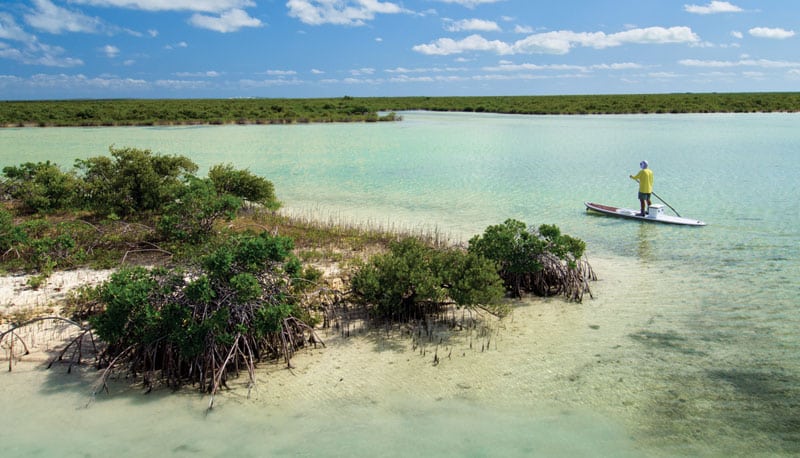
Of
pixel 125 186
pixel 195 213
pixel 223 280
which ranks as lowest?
pixel 223 280

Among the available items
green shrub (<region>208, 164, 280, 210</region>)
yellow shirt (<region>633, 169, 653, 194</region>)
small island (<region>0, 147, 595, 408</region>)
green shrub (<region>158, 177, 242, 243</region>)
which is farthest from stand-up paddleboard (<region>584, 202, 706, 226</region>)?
green shrub (<region>158, 177, 242, 243</region>)

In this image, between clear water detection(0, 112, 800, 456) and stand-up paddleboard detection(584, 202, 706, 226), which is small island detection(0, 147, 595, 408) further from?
stand-up paddleboard detection(584, 202, 706, 226)

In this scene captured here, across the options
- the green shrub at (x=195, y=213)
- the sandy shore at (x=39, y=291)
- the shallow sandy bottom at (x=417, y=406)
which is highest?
the green shrub at (x=195, y=213)

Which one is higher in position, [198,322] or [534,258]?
[534,258]

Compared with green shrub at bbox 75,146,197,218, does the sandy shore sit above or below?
below

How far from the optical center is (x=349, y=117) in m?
49.2

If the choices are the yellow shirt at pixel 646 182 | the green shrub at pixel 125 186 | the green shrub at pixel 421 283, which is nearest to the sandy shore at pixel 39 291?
the green shrub at pixel 125 186

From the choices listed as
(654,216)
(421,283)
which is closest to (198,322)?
(421,283)

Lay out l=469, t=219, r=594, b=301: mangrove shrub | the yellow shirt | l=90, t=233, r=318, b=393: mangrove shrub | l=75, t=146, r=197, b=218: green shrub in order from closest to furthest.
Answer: l=90, t=233, r=318, b=393: mangrove shrub < l=469, t=219, r=594, b=301: mangrove shrub < l=75, t=146, r=197, b=218: green shrub < the yellow shirt

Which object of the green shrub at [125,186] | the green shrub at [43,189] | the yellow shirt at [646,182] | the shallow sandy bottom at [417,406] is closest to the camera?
the shallow sandy bottom at [417,406]

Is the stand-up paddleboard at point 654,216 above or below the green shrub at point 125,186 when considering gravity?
below

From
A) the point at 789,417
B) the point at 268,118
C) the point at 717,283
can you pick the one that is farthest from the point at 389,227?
the point at 268,118

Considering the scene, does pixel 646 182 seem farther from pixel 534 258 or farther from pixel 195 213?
pixel 195 213

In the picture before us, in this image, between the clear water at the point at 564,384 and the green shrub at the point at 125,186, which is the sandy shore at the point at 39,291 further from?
the green shrub at the point at 125,186
